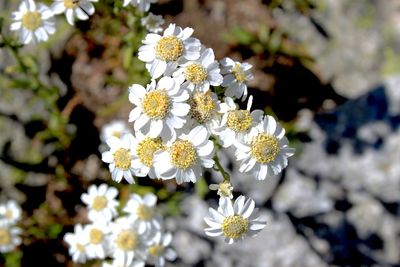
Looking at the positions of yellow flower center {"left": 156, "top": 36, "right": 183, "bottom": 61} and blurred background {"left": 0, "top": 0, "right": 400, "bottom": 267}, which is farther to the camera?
blurred background {"left": 0, "top": 0, "right": 400, "bottom": 267}

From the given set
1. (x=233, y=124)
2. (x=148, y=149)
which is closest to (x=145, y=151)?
(x=148, y=149)

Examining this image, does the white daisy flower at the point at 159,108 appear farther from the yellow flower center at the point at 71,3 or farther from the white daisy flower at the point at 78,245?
the white daisy flower at the point at 78,245

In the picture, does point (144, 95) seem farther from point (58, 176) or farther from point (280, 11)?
point (280, 11)

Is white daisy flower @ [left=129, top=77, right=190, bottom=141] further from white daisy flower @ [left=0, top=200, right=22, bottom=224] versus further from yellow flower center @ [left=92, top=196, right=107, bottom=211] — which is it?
white daisy flower @ [left=0, top=200, right=22, bottom=224]

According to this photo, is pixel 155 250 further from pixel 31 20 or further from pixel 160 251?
pixel 31 20

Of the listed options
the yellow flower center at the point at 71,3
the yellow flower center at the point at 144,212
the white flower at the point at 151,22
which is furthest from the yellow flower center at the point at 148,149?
the yellow flower center at the point at 71,3

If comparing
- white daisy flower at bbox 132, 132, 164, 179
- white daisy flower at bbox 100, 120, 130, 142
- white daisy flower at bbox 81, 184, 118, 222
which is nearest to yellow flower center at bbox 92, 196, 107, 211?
white daisy flower at bbox 81, 184, 118, 222

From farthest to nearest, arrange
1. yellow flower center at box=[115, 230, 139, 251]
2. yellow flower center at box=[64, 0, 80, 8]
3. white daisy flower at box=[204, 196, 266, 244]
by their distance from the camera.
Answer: yellow flower center at box=[115, 230, 139, 251], yellow flower center at box=[64, 0, 80, 8], white daisy flower at box=[204, 196, 266, 244]
